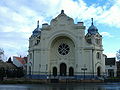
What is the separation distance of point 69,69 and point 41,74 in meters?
8.28

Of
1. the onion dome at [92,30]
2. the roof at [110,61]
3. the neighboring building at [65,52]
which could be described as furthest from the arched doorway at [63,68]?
the roof at [110,61]

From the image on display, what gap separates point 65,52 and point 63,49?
1.15 m

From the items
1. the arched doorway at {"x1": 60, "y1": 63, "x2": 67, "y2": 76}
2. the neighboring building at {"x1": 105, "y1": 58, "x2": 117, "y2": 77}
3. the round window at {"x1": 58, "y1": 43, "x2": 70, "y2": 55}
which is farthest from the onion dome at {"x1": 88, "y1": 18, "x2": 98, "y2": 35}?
the neighboring building at {"x1": 105, "y1": 58, "x2": 117, "y2": 77}

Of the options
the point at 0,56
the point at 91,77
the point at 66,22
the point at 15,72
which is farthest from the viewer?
the point at 0,56

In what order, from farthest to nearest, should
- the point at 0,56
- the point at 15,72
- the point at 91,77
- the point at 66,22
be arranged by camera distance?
the point at 0,56, the point at 15,72, the point at 66,22, the point at 91,77

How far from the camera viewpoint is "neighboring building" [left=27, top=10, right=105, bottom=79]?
220ft

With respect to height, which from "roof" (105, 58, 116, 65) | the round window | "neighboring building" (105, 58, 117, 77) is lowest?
"neighboring building" (105, 58, 117, 77)

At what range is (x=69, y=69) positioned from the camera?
69750 mm

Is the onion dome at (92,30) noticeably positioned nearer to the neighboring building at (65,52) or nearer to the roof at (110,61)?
the neighboring building at (65,52)

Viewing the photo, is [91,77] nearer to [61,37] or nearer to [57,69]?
[57,69]

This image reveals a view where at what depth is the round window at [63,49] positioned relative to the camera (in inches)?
2795

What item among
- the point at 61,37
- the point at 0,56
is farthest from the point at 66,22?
the point at 0,56

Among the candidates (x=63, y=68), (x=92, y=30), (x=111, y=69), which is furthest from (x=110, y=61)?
(x=63, y=68)

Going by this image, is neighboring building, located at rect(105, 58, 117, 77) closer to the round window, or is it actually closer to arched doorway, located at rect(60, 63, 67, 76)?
arched doorway, located at rect(60, 63, 67, 76)
